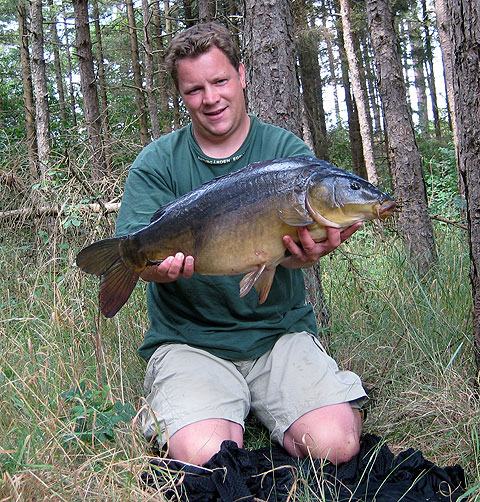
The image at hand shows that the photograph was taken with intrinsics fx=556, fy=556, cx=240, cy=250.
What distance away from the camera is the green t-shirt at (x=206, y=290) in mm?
3125

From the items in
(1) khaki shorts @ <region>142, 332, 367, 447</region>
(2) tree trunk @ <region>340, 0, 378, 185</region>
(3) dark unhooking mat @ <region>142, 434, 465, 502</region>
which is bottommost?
(3) dark unhooking mat @ <region>142, 434, 465, 502</region>

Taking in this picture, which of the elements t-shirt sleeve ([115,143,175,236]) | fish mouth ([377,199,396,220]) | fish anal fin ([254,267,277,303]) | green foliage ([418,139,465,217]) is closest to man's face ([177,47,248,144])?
A: t-shirt sleeve ([115,143,175,236])

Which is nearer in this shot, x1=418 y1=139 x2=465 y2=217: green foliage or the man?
the man

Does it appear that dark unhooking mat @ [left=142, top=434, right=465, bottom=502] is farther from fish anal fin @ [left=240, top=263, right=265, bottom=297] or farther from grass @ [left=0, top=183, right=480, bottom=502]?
fish anal fin @ [left=240, top=263, right=265, bottom=297]

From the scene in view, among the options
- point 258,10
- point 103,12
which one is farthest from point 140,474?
point 103,12

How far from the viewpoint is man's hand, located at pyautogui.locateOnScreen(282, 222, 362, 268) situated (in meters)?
2.55

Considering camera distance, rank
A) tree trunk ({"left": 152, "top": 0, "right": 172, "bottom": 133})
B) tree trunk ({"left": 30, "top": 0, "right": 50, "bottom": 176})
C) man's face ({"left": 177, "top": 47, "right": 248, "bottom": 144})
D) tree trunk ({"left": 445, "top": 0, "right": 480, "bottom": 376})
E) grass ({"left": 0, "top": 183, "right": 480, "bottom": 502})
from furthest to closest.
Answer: tree trunk ({"left": 152, "top": 0, "right": 172, "bottom": 133}) < tree trunk ({"left": 30, "top": 0, "right": 50, "bottom": 176}) < man's face ({"left": 177, "top": 47, "right": 248, "bottom": 144}) < tree trunk ({"left": 445, "top": 0, "right": 480, "bottom": 376}) < grass ({"left": 0, "top": 183, "right": 480, "bottom": 502})

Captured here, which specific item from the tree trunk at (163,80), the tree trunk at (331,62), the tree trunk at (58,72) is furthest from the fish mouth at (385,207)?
the tree trunk at (331,62)

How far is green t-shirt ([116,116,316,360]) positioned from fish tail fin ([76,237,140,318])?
320mm

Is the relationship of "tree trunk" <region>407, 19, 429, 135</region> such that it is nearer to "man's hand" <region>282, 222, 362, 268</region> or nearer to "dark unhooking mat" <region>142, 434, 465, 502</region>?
"man's hand" <region>282, 222, 362, 268</region>

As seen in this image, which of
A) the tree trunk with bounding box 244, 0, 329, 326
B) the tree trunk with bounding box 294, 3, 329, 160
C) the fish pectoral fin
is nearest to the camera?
the fish pectoral fin

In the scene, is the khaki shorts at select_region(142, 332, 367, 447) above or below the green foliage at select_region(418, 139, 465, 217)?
below

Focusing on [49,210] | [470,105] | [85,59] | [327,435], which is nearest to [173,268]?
[327,435]

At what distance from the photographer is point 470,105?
3057 millimetres
